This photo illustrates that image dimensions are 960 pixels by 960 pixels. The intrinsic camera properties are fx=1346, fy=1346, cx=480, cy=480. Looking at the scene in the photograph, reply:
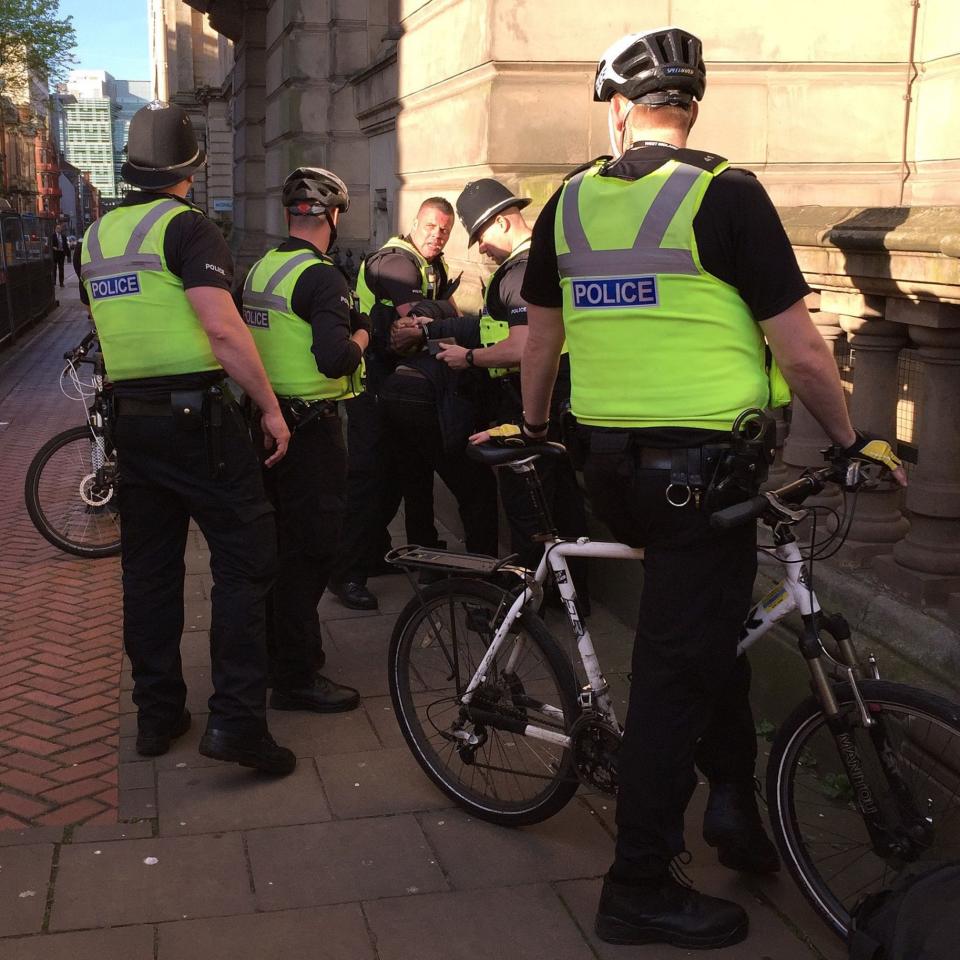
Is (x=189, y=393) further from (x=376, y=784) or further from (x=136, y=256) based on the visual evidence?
(x=376, y=784)

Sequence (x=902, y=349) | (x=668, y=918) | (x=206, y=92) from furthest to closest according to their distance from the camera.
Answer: (x=206, y=92)
(x=902, y=349)
(x=668, y=918)

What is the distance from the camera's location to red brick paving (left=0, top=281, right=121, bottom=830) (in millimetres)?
4215

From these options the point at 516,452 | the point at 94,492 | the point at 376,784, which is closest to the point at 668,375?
the point at 516,452

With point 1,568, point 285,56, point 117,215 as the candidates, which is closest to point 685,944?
point 117,215

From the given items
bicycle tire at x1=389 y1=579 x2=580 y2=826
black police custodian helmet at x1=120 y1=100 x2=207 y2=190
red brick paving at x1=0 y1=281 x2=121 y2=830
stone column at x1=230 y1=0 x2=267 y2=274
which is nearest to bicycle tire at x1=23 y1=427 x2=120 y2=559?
red brick paving at x1=0 y1=281 x2=121 y2=830

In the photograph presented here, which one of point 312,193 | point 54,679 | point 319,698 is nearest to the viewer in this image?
point 312,193

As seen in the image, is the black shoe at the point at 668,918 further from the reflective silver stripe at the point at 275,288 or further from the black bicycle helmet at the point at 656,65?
the reflective silver stripe at the point at 275,288

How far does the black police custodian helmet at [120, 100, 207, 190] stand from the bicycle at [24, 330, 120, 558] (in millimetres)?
2992

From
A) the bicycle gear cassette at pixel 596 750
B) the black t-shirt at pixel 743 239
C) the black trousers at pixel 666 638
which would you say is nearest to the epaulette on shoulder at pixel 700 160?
the black t-shirt at pixel 743 239

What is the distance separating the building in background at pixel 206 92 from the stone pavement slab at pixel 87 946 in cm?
1932

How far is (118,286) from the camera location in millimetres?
4246

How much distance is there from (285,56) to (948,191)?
28.7 feet

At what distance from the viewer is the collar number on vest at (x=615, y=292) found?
3020 millimetres

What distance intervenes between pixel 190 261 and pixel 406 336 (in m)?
2.13
